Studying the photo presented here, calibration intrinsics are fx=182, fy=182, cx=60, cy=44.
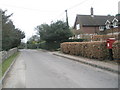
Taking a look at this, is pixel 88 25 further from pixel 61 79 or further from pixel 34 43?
pixel 61 79

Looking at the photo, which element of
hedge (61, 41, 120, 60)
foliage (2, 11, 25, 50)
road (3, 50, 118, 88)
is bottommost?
road (3, 50, 118, 88)

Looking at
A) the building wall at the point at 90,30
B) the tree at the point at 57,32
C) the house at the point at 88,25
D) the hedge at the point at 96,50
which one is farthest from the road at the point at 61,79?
the building wall at the point at 90,30

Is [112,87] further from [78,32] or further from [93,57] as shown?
[78,32]

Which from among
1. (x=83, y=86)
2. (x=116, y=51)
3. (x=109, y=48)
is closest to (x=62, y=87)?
(x=83, y=86)

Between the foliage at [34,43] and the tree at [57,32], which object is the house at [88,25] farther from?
the foliage at [34,43]

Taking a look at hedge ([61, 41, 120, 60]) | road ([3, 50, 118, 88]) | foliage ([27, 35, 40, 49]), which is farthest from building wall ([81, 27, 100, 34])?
road ([3, 50, 118, 88])

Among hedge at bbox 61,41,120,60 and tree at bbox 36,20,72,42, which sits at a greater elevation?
tree at bbox 36,20,72,42

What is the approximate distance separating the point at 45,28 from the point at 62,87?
32.1m

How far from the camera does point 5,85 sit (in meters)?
7.63

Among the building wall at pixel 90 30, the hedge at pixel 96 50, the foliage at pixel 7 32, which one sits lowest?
the hedge at pixel 96 50

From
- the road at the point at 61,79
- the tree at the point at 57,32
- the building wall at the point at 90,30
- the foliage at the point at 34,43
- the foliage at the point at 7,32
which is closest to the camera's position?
the road at the point at 61,79

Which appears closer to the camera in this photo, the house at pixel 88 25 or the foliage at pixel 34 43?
the house at pixel 88 25

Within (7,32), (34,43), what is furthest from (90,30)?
(34,43)

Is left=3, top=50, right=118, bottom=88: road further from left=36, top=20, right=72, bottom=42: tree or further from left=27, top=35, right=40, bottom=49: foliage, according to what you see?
left=27, top=35, right=40, bottom=49: foliage
